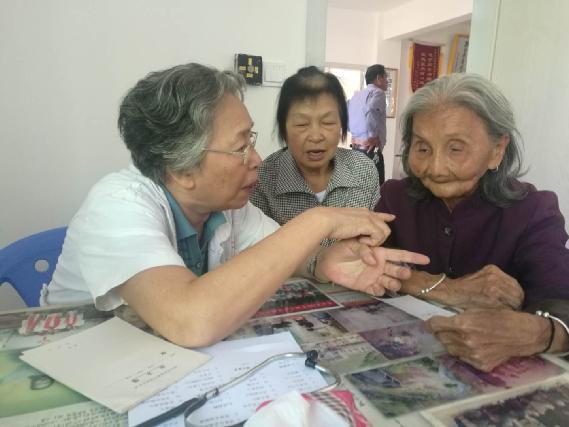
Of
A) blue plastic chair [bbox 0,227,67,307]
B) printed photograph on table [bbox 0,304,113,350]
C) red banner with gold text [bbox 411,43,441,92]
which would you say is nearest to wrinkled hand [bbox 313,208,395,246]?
printed photograph on table [bbox 0,304,113,350]

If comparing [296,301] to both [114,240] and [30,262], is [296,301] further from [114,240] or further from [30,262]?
[30,262]

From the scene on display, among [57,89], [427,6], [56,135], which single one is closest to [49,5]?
[57,89]

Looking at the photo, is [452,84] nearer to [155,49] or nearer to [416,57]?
[155,49]

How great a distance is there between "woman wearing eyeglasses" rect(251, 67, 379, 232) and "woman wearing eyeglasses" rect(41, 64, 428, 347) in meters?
0.51

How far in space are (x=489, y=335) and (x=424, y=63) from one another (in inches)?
261

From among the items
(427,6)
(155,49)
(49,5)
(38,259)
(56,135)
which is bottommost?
(38,259)

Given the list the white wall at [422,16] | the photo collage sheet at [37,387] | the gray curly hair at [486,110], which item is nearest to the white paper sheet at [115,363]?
the photo collage sheet at [37,387]

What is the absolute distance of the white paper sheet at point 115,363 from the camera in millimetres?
640

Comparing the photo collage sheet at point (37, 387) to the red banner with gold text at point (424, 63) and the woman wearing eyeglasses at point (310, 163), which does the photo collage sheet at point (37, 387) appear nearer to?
the woman wearing eyeglasses at point (310, 163)

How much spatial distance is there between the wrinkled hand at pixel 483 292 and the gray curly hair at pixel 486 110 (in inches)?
10.3

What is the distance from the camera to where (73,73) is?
1.92 metres

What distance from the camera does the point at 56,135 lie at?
1.94 meters

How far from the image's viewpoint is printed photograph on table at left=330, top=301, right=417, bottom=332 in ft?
2.93

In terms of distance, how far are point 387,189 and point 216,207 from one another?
667 millimetres
